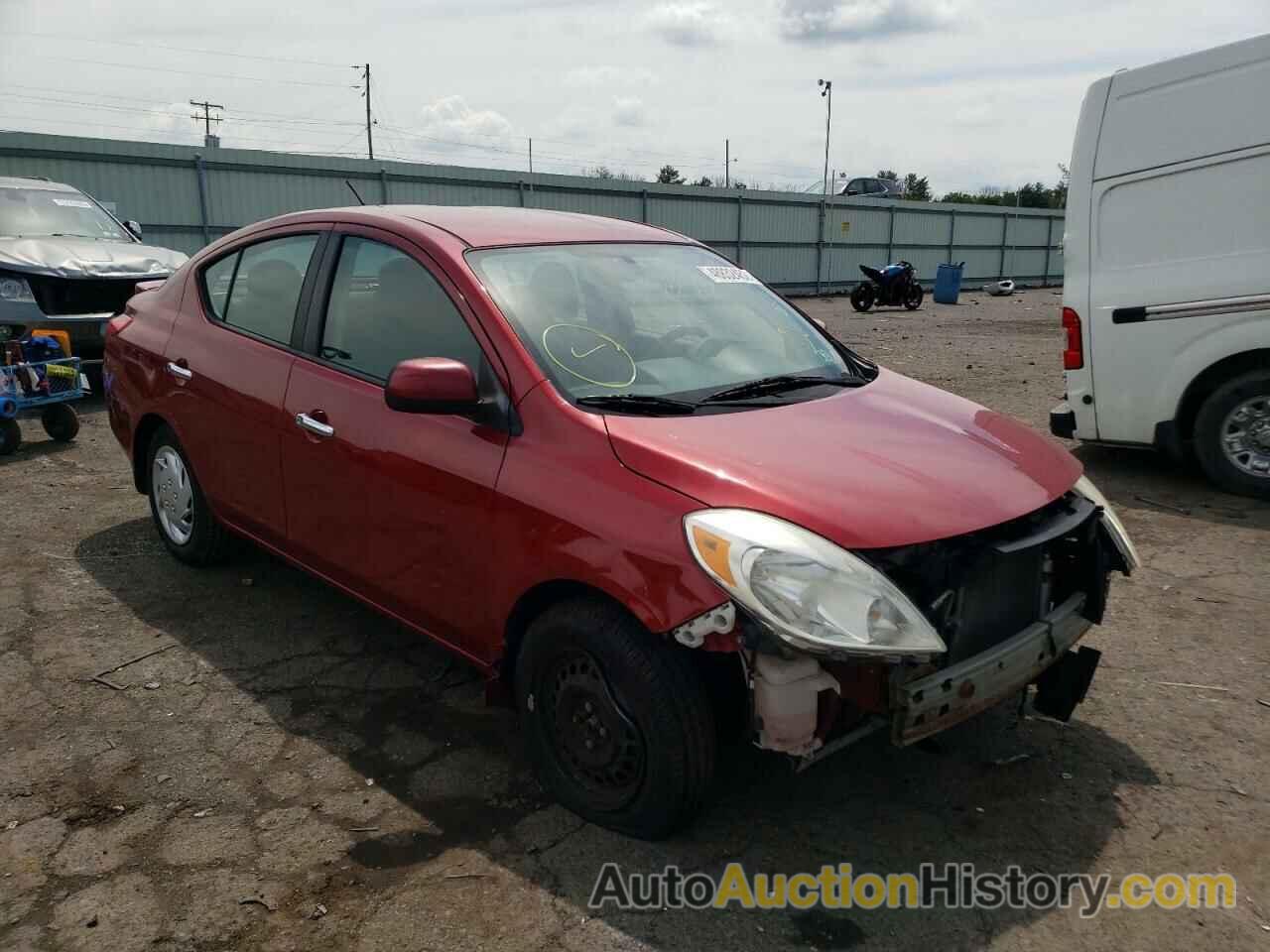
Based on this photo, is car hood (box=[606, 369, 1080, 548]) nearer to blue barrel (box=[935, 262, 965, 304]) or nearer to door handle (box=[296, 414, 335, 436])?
door handle (box=[296, 414, 335, 436])

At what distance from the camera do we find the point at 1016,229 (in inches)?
1448

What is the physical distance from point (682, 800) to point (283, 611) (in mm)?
2456

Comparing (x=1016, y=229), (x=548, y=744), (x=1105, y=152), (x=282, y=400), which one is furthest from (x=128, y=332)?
(x=1016, y=229)

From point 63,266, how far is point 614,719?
8373 mm

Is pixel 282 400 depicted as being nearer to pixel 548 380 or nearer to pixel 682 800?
pixel 548 380

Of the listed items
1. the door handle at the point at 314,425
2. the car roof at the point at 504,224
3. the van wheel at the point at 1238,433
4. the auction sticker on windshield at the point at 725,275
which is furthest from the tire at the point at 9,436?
the van wheel at the point at 1238,433

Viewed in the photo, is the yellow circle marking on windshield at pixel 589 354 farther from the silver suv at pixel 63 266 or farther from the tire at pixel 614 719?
the silver suv at pixel 63 266

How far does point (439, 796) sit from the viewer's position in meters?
2.98

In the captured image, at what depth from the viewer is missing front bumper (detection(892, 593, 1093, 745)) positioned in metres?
2.39

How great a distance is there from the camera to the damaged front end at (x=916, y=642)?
2.33m

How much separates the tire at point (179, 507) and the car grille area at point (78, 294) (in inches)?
200

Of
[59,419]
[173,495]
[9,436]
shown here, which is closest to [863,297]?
[59,419]

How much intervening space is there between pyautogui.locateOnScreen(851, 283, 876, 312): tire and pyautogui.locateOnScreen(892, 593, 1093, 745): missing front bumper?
70.5ft

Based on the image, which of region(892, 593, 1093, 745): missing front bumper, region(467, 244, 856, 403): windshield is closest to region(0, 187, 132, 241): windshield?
region(467, 244, 856, 403): windshield
